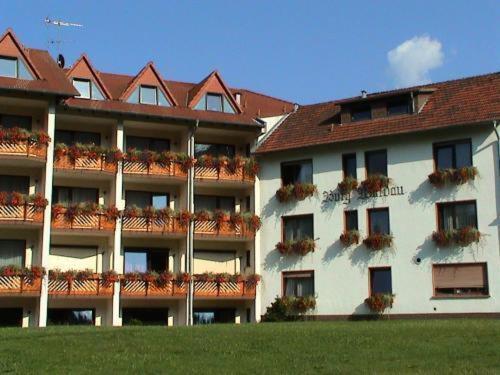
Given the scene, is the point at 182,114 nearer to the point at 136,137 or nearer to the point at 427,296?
the point at 136,137

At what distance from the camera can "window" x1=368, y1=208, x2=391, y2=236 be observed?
115 feet

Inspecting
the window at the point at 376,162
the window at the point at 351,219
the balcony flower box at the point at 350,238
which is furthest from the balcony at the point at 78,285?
the window at the point at 376,162

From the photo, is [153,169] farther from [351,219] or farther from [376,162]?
[376,162]

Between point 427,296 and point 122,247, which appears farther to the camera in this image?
point 122,247

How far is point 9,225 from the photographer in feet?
108

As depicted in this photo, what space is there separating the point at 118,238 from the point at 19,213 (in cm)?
467

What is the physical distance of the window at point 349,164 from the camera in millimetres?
36594

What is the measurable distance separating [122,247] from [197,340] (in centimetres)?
1729

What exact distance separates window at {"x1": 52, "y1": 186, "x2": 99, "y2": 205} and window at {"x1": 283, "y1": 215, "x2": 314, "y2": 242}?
9.07 metres

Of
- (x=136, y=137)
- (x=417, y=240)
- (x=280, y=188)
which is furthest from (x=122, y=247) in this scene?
(x=417, y=240)

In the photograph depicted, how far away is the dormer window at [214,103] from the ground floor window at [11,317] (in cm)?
1283

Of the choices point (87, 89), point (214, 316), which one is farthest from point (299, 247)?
point (87, 89)

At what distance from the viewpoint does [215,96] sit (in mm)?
39438

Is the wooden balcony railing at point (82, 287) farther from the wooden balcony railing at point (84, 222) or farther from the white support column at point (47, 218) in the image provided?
the wooden balcony railing at point (84, 222)
